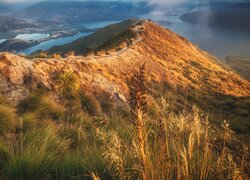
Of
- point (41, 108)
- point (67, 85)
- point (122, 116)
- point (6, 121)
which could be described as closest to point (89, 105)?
point (67, 85)

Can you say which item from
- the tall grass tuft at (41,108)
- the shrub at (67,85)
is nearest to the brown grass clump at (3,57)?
the shrub at (67,85)

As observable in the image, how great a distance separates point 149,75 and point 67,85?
15.7m

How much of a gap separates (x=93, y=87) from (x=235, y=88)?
25903 mm

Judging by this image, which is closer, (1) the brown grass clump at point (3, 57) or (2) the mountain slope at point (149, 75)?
(1) the brown grass clump at point (3, 57)

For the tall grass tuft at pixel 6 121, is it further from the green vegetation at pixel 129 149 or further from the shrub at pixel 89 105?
the shrub at pixel 89 105

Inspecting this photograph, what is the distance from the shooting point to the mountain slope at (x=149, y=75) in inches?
500

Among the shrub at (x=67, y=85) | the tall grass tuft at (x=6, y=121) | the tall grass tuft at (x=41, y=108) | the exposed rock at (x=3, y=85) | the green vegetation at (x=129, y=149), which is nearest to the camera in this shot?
the green vegetation at (x=129, y=149)

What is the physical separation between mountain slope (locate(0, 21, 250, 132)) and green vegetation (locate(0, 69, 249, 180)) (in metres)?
0.58

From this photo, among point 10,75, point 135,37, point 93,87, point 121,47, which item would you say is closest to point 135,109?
point 10,75

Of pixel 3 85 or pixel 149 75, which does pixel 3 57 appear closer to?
pixel 3 85

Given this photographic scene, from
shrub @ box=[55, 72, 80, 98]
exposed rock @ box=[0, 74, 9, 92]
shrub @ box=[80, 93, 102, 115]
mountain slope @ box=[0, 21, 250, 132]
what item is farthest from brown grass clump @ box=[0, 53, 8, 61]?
shrub @ box=[80, 93, 102, 115]

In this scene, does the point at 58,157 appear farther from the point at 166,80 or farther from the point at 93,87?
the point at 166,80

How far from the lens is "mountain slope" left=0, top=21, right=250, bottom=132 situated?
12.7m

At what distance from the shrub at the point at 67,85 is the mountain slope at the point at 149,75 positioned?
327 mm
